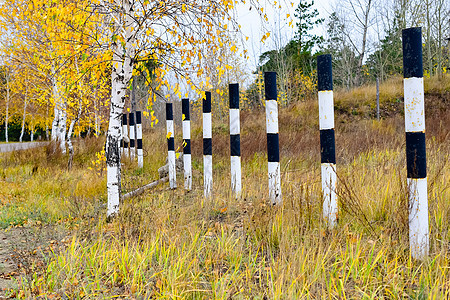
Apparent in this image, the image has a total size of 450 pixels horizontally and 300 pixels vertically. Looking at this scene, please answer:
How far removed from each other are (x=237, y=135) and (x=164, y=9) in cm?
170

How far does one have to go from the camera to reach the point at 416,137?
8.10 ft

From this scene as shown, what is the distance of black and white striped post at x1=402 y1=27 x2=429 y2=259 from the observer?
2.43 meters

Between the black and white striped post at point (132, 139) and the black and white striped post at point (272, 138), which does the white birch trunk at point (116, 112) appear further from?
the black and white striped post at point (132, 139)

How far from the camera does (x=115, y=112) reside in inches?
167

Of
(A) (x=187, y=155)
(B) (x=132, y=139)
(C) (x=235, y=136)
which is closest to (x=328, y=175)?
(C) (x=235, y=136)

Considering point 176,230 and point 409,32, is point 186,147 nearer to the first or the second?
point 176,230

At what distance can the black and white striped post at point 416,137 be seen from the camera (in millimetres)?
2428

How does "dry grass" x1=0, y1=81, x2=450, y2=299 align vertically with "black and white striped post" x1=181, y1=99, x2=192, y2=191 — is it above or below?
below

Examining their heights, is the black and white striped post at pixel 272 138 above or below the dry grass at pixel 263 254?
above

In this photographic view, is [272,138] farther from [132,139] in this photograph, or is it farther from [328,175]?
[132,139]

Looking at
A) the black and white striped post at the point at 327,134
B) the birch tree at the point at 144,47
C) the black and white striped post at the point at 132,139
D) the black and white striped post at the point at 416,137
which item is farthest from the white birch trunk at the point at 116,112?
the black and white striped post at the point at 132,139

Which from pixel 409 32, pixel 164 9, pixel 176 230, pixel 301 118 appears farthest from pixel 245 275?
pixel 301 118

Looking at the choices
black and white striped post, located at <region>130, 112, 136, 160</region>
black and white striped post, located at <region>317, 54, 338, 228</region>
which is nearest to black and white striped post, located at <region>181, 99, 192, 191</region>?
black and white striped post, located at <region>317, 54, 338, 228</region>

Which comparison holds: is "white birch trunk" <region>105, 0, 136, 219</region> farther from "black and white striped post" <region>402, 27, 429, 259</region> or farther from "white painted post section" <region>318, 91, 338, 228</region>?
"black and white striped post" <region>402, 27, 429, 259</region>
